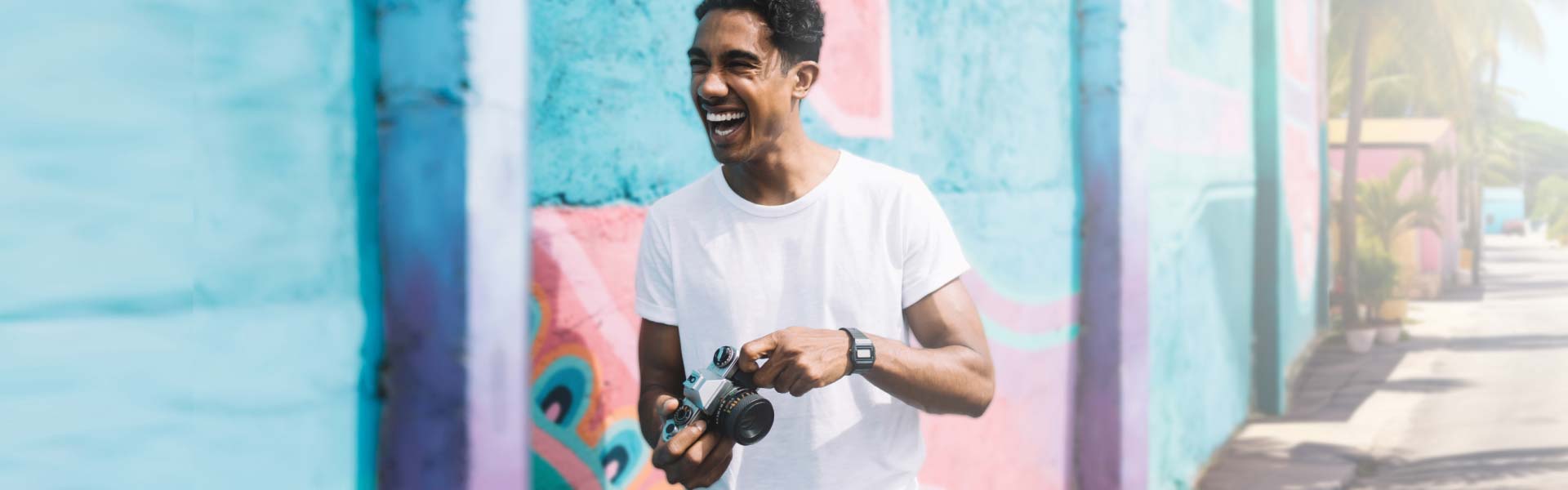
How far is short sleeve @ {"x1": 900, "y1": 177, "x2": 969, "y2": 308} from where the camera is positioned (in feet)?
6.30

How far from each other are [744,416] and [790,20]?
553mm

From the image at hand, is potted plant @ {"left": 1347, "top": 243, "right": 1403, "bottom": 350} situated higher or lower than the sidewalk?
higher

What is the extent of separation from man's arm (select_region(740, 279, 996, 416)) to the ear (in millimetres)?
349

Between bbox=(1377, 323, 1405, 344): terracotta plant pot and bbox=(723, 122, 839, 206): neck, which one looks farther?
bbox=(1377, 323, 1405, 344): terracotta plant pot

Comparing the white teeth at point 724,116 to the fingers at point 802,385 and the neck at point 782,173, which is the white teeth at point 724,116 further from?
the fingers at point 802,385

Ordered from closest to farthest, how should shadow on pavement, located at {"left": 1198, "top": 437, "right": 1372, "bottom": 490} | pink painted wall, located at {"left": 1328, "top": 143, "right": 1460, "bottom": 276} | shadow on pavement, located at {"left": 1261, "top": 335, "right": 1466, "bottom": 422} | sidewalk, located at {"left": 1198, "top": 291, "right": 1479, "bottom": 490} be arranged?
shadow on pavement, located at {"left": 1198, "top": 437, "right": 1372, "bottom": 490}
sidewalk, located at {"left": 1198, "top": 291, "right": 1479, "bottom": 490}
shadow on pavement, located at {"left": 1261, "top": 335, "right": 1466, "bottom": 422}
pink painted wall, located at {"left": 1328, "top": 143, "right": 1460, "bottom": 276}

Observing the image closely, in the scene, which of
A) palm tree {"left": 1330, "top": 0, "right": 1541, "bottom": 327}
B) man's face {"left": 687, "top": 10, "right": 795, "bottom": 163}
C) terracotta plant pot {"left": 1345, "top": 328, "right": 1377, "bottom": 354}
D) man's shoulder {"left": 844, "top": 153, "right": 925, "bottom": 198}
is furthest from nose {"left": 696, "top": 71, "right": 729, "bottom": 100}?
palm tree {"left": 1330, "top": 0, "right": 1541, "bottom": 327}

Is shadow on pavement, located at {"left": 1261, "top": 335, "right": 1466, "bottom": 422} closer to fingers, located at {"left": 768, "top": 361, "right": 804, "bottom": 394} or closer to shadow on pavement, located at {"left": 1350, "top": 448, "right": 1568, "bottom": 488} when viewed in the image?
shadow on pavement, located at {"left": 1350, "top": 448, "right": 1568, "bottom": 488}

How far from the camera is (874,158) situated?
3635 mm

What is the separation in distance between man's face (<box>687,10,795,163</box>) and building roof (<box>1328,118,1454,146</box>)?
1006 inches

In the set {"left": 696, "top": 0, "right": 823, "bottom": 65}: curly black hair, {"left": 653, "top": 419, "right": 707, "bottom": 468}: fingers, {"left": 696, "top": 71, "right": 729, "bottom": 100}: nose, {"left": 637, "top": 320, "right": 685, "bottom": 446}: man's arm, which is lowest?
{"left": 653, "top": 419, "right": 707, "bottom": 468}: fingers

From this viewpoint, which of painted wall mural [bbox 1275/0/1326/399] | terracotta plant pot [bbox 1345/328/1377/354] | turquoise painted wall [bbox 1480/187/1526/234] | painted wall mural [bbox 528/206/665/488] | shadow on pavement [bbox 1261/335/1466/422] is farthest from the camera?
turquoise painted wall [bbox 1480/187/1526/234]

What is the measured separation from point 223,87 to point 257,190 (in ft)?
0.49

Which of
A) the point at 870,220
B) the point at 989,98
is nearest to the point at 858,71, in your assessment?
the point at 989,98
